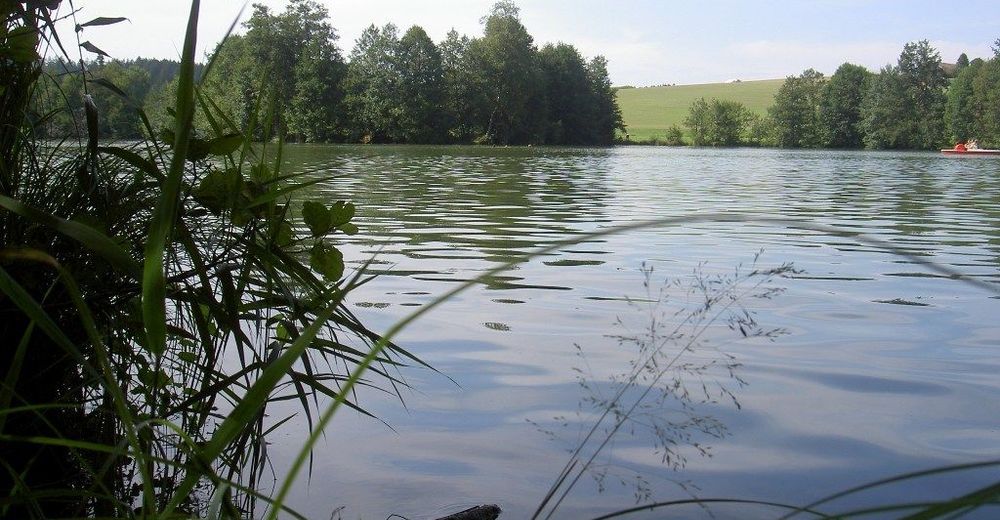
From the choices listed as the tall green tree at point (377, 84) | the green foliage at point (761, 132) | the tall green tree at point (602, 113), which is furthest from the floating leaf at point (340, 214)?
the green foliage at point (761, 132)

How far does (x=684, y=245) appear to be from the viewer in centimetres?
929

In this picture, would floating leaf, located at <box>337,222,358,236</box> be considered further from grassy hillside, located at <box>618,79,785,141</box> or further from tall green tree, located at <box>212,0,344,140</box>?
grassy hillside, located at <box>618,79,785,141</box>

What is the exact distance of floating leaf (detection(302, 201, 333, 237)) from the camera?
2092mm

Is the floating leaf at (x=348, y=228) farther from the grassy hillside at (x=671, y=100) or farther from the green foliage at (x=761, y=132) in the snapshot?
the green foliage at (x=761, y=132)

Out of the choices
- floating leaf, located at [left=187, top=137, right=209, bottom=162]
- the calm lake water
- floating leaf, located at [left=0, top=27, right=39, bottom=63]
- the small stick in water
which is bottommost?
the calm lake water

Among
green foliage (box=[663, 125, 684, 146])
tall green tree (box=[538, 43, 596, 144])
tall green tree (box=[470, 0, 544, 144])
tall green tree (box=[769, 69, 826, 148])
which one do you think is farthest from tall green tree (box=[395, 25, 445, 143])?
tall green tree (box=[769, 69, 826, 148])

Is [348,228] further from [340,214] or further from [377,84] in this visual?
[377,84]

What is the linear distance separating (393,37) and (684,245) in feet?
238

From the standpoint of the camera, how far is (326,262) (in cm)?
218

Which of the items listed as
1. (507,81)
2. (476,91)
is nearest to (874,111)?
(507,81)

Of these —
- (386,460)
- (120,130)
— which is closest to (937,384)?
(386,460)

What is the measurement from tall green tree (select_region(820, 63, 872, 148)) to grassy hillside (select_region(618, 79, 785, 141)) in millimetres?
11711

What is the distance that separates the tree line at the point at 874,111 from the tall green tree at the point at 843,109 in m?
0.10

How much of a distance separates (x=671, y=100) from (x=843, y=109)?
2886cm
